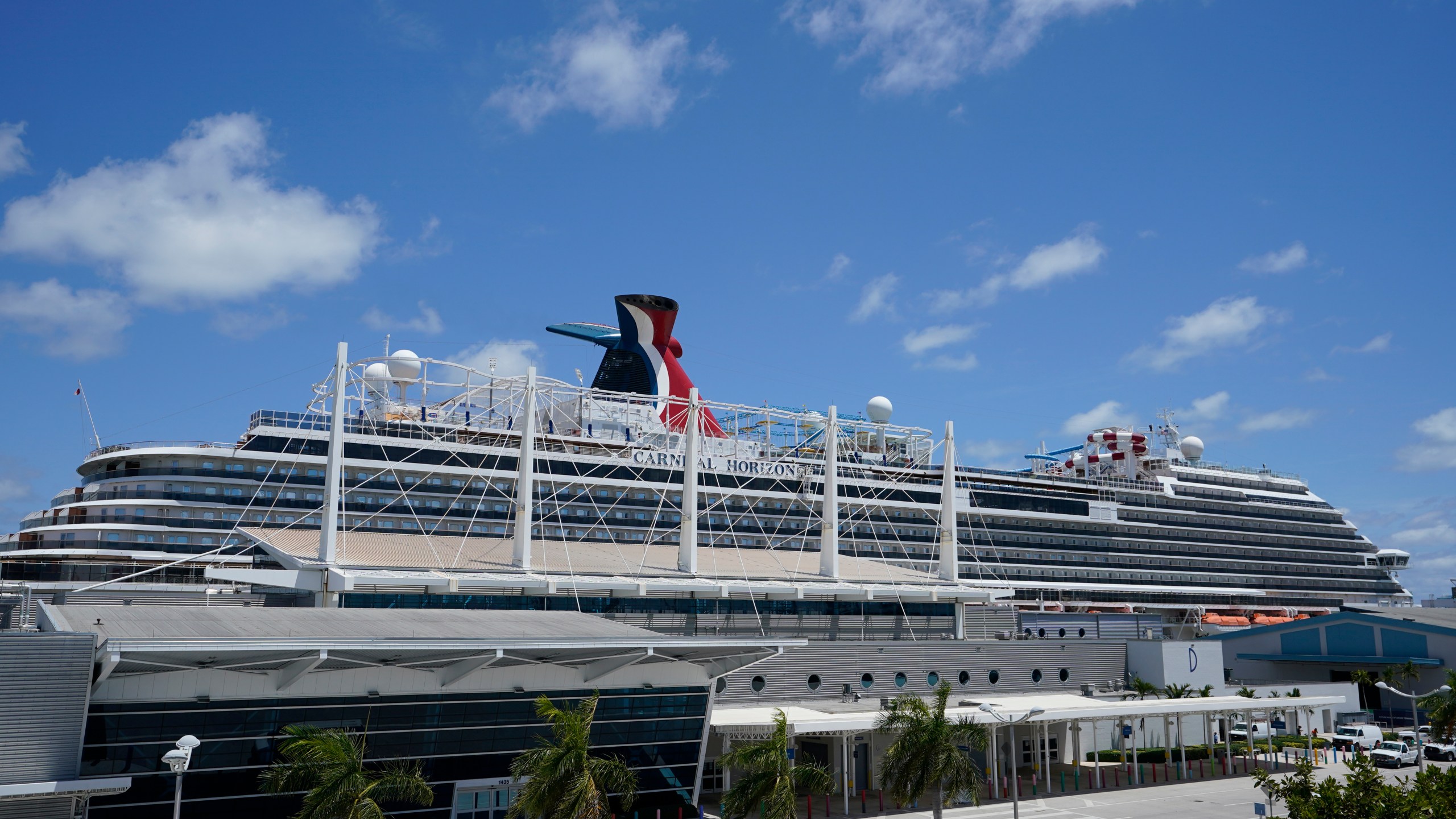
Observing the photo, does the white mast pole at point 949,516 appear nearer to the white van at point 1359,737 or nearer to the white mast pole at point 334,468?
the white van at point 1359,737

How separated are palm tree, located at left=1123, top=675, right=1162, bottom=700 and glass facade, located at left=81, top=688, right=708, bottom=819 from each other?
89.5 feet

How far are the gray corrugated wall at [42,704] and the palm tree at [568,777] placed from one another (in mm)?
9985

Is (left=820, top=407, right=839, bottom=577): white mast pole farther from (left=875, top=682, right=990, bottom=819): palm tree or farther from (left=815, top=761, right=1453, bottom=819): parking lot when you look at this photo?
(left=875, top=682, right=990, bottom=819): palm tree

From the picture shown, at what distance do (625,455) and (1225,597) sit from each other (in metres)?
71.6

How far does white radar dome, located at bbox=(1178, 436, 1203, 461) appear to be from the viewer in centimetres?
12394

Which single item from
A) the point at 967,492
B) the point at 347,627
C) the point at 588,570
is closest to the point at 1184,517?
the point at 967,492

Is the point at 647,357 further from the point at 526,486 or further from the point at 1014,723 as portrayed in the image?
the point at 1014,723

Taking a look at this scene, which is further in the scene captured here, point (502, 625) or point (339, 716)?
point (502, 625)

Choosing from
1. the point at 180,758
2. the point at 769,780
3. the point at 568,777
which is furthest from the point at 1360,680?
the point at 180,758

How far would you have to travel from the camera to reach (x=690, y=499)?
5216 cm

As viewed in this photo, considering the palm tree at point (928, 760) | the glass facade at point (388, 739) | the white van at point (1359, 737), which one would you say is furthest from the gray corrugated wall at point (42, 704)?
the white van at point (1359, 737)

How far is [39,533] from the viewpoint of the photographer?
201 ft

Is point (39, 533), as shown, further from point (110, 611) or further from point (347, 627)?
point (347, 627)

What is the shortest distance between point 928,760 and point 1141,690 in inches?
1044
